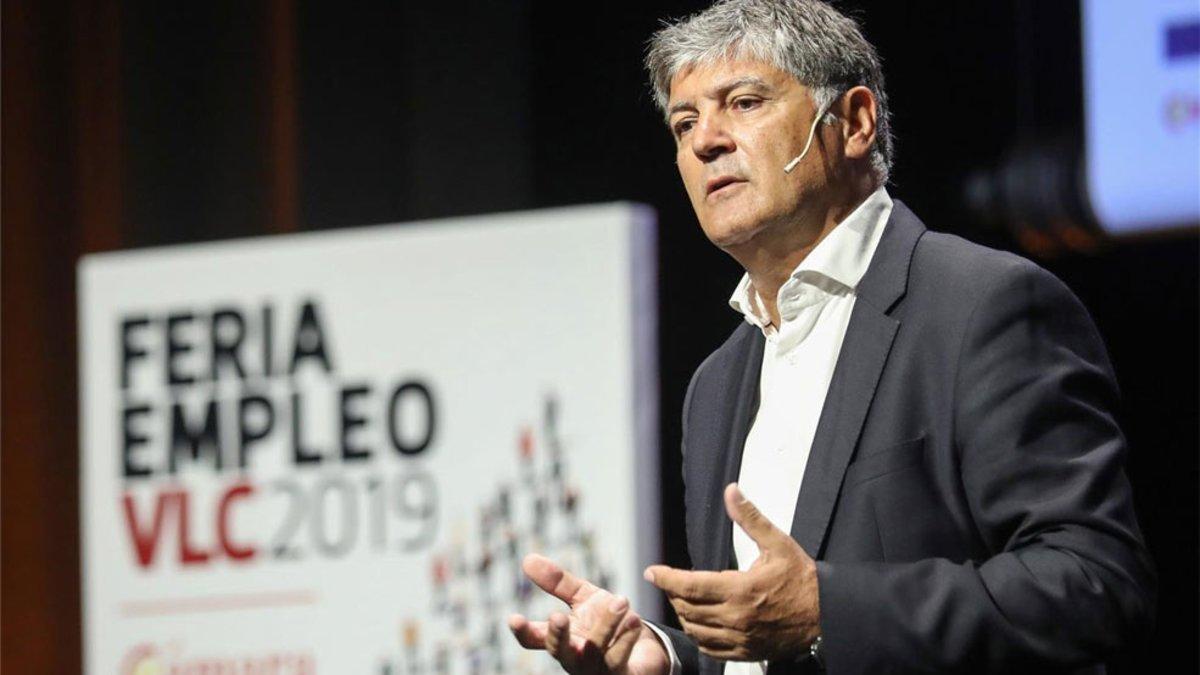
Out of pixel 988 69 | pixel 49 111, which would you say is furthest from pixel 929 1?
pixel 49 111

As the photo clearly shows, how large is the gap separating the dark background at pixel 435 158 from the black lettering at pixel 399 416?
16.2 inches

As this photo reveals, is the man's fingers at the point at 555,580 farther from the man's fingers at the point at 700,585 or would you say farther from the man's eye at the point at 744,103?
the man's eye at the point at 744,103

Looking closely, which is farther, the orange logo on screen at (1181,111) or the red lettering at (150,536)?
the red lettering at (150,536)

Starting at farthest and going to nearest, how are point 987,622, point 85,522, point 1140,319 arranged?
1. point 85,522
2. point 1140,319
3. point 987,622

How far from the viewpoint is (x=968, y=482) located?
4.41 ft

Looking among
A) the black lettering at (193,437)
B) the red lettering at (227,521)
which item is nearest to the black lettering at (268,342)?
the black lettering at (193,437)

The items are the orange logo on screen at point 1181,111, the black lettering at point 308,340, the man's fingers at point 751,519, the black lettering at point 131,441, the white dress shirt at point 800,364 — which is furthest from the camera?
the black lettering at point 131,441

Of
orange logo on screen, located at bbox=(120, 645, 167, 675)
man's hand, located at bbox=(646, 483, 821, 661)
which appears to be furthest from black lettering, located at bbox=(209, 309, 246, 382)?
man's hand, located at bbox=(646, 483, 821, 661)

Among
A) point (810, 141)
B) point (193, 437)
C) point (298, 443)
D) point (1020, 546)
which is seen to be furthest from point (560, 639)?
point (193, 437)

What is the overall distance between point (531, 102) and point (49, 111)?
4.56 feet

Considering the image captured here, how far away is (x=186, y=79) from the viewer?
3623mm

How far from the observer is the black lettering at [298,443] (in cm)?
313

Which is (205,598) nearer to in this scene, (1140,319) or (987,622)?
(1140,319)

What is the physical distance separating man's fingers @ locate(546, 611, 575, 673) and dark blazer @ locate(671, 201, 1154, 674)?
19cm
